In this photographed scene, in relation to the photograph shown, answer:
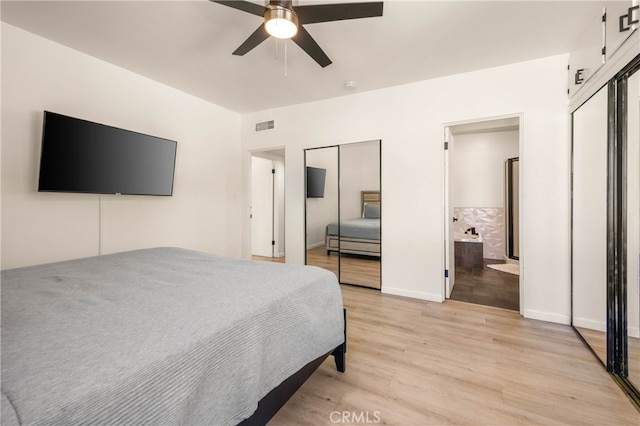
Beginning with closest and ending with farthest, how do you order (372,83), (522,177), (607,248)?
1. (607,248)
2. (522,177)
3. (372,83)

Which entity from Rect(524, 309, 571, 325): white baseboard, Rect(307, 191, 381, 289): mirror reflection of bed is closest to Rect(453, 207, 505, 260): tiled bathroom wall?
Rect(307, 191, 381, 289): mirror reflection of bed

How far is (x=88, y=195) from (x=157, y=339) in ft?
8.59

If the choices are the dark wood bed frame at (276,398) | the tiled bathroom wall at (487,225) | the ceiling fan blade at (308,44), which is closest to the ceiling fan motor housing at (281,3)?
the ceiling fan blade at (308,44)

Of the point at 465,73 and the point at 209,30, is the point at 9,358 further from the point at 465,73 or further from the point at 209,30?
the point at 465,73

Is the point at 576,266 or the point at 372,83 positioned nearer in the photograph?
the point at 576,266

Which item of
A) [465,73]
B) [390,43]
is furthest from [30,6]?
[465,73]

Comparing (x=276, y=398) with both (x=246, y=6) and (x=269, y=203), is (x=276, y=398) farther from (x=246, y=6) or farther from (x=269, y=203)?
(x=269, y=203)

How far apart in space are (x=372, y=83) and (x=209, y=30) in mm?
1862

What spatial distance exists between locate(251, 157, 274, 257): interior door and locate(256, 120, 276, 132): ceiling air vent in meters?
1.10

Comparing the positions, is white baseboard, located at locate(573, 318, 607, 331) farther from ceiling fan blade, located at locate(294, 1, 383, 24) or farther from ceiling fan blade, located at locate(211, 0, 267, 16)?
ceiling fan blade, located at locate(211, 0, 267, 16)

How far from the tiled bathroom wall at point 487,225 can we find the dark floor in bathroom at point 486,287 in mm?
830

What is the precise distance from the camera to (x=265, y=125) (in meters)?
4.30

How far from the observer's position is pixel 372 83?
3277 millimetres

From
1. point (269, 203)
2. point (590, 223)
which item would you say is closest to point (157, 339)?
point (590, 223)
